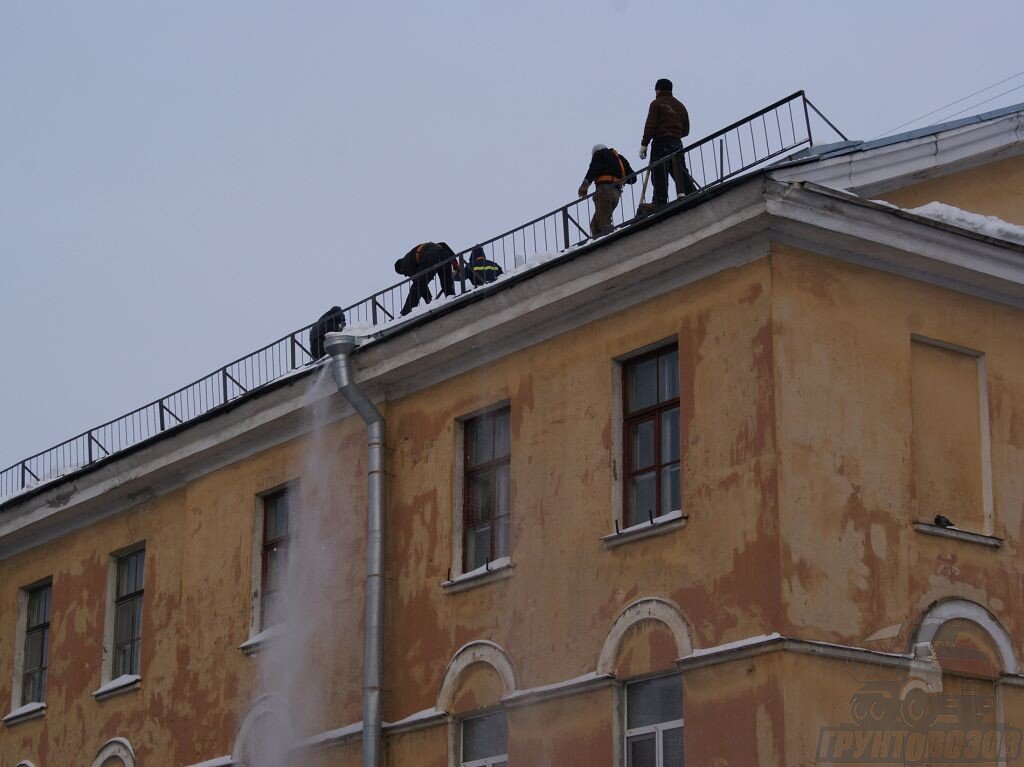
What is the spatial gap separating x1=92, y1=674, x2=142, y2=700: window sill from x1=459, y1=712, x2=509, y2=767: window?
18.1 ft

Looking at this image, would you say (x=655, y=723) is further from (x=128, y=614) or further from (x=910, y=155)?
(x=128, y=614)

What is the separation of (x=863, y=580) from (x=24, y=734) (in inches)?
471

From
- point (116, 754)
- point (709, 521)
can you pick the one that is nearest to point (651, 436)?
point (709, 521)

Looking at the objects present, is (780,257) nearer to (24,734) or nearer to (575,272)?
(575,272)

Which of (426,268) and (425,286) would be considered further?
(426,268)

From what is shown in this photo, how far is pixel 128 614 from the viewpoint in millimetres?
22922

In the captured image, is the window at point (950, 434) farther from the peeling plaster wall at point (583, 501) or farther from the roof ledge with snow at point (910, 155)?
the peeling plaster wall at point (583, 501)

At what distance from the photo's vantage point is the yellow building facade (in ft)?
50.8

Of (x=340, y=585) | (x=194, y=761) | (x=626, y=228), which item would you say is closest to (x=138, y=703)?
(x=194, y=761)

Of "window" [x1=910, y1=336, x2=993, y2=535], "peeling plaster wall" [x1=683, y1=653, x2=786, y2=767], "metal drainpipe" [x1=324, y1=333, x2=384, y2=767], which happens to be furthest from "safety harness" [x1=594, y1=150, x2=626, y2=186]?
"peeling plaster wall" [x1=683, y1=653, x2=786, y2=767]

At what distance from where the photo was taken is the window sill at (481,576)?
1770 cm

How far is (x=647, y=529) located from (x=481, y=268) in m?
4.24

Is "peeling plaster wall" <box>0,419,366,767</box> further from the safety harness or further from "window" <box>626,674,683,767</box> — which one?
"window" <box>626,674,683,767</box>

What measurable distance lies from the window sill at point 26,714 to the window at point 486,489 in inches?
293
